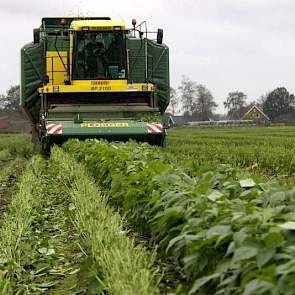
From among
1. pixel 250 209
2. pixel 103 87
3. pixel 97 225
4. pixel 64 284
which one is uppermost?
pixel 103 87

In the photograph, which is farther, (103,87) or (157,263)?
(103,87)

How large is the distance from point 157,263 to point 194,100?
12510 centimetres

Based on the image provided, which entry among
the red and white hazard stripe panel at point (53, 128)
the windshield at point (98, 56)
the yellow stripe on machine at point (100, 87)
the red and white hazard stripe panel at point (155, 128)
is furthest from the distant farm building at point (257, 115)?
the red and white hazard stripe panel at point (53, 128)

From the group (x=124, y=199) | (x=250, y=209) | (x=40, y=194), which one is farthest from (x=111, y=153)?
(x=250, y=209)

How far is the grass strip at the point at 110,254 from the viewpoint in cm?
307

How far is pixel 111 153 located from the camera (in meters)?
8.07

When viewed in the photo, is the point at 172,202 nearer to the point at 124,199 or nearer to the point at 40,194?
the point at 124,199

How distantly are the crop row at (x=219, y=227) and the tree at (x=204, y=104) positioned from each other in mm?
120585

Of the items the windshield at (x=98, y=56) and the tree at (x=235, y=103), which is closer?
the windshield at (x=98, y=56)

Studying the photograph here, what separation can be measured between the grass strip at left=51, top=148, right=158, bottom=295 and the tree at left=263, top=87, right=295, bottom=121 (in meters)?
104

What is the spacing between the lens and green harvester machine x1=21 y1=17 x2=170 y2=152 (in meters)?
14.2

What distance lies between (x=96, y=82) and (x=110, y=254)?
461 inches

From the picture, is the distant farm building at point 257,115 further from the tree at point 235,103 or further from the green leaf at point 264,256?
the green leaf at point 264,256

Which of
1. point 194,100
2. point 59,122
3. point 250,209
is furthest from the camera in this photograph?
point 194,100
